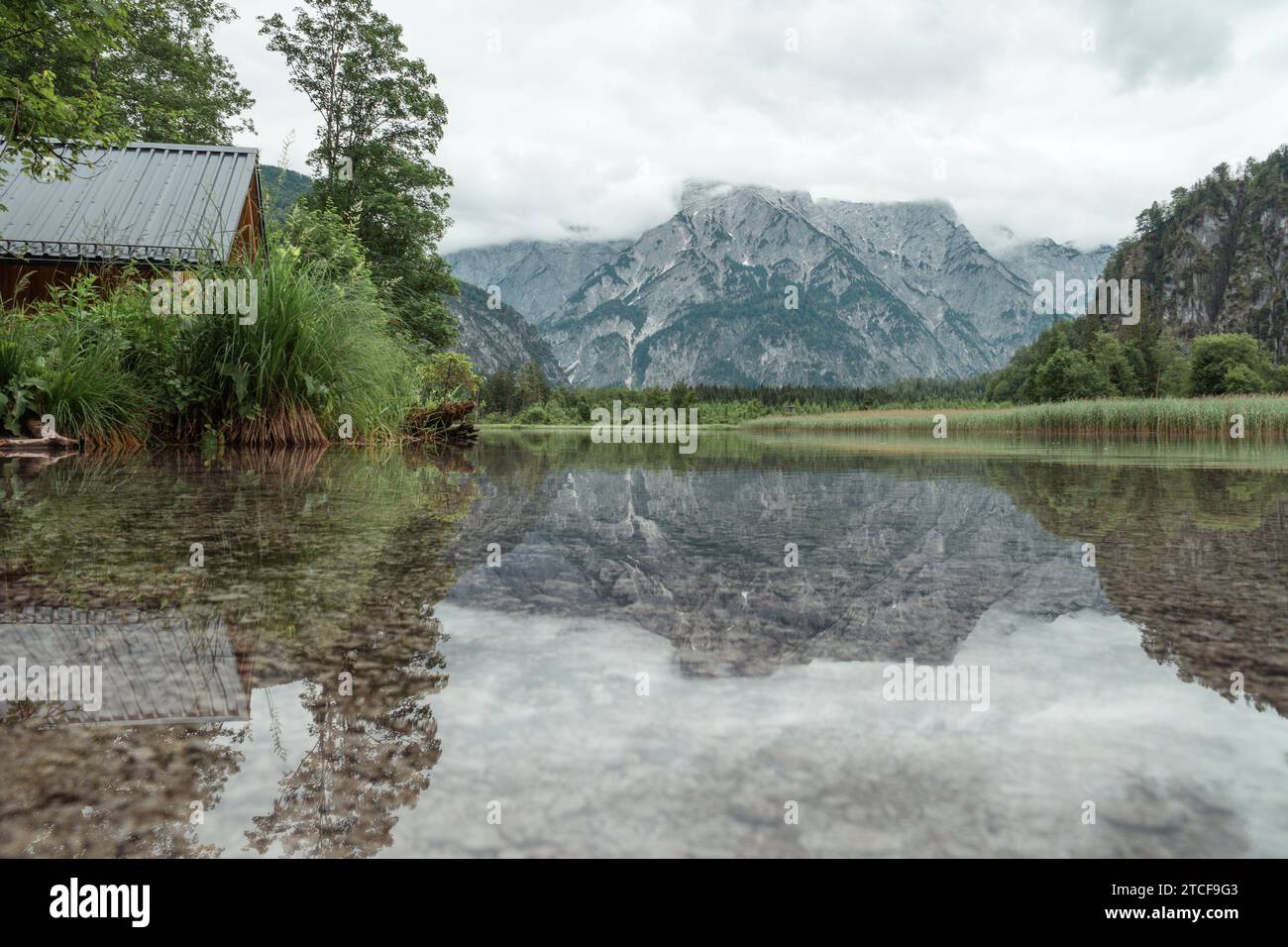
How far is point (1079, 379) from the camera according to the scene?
68.7 m

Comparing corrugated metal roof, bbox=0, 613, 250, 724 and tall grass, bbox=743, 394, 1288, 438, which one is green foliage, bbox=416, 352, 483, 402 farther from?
tall grass, bbox=743, 394, 1288, 438

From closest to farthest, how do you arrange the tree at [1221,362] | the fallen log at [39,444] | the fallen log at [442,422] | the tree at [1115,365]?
1. the fallen log at [39,444]
2. the fallen log at [442,422]
3. the tree at [1221,362]
4. the tree at [1115,365]

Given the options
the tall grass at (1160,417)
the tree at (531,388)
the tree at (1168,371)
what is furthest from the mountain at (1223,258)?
the tall grass at (1160,417)

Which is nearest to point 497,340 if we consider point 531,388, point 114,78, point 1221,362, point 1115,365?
point 531,388

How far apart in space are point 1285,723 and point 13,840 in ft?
5.35

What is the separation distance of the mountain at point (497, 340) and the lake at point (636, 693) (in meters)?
147

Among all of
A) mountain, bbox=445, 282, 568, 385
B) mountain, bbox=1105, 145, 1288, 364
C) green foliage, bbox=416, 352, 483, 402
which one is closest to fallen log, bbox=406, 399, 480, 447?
green foliage, bbox=416, 352, 483, 402

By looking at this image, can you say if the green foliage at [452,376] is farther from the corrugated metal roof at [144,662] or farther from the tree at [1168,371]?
the tree at [1168,371]

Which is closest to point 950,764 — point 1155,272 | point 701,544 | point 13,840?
point 13,840

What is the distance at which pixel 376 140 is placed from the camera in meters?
A: 25.7

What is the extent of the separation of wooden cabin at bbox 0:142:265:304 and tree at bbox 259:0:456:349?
27.9 ft

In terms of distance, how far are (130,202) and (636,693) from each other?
56.5 feet

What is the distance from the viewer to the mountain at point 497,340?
15562cm

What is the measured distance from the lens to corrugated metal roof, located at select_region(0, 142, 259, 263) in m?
12.9
